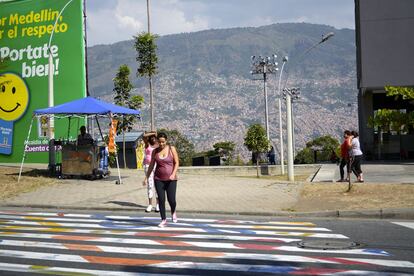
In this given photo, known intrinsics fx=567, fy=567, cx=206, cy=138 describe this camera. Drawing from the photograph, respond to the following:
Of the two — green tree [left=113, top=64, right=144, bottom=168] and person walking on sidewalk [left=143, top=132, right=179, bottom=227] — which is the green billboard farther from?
person walking on sidewalk [left=143, top=132, right=179, bottom=227]

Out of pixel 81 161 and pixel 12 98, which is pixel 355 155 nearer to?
pixel 81 161

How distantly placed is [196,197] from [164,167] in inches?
188

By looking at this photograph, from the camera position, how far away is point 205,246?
8.81m

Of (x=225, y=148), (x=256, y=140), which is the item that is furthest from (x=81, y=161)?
(x=225, y=148)

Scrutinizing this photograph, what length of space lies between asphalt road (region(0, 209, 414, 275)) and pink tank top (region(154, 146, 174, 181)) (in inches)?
38.6

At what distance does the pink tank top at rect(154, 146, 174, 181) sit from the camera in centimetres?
1106

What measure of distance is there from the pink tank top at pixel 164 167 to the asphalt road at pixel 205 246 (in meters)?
0.98

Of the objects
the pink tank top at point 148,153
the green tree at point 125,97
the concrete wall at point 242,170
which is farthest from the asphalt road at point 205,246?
the green tree at point 125,97

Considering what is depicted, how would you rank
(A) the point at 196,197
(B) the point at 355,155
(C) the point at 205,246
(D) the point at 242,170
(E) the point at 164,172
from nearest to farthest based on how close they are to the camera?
(C) the point at 205,246
(E) the point at 164,172
(A) the point at 196,197
(B) the point at 355,155
(D) the point at 242,170

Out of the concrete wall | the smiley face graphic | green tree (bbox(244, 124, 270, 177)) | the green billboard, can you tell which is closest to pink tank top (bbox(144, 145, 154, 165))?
the green billboard

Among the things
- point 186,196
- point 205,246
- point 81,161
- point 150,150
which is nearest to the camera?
point 205,246

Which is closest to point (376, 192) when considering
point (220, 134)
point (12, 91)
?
point (12, 91)

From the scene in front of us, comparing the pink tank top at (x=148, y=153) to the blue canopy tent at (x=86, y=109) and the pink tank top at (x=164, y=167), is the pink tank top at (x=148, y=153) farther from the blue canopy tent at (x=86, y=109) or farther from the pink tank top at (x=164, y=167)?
the blue canopy tent at (x=86, y=109)

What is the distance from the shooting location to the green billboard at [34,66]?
105 ft
